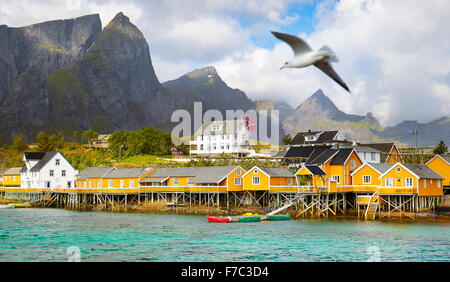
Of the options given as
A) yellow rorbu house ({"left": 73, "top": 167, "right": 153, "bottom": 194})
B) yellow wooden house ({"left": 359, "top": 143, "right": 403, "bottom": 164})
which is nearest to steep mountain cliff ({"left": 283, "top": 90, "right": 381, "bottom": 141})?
yellow wooden house ({"left": 359, "top": 143, "right": 403, "bottom": 164})

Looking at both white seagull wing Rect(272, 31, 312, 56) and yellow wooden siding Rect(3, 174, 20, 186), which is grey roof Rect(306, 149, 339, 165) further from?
yellow wooden siding Rect(3, 174, 20, 186)

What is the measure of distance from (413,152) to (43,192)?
55266 mm

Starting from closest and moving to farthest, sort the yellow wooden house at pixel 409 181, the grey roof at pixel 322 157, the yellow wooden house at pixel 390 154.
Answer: the yellow wooden house at pixel 409 181 < the grey roof at pixel 322 157 < the yellow wooden house at pixel 390 154

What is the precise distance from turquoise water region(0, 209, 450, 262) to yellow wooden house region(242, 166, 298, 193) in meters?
9.09

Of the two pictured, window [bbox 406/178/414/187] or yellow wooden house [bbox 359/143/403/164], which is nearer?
window [bbox 406/178/414/187]

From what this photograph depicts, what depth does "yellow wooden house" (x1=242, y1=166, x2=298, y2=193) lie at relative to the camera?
191 feet

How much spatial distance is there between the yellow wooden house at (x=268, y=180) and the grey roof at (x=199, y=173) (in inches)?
106

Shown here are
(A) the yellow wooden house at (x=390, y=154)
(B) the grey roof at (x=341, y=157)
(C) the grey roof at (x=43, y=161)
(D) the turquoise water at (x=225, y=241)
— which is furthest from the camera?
(C) the grey roof at (x=43, y=161)

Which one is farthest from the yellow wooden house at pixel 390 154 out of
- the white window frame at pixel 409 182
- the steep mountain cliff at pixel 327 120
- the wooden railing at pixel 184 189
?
the steep mountain cliff at pixel 327 120

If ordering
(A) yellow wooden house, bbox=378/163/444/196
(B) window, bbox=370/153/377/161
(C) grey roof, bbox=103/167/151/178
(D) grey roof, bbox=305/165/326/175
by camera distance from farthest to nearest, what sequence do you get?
(C) grey roof, bbox=103/167/151/178, (B) window, bbox=370/153/377/161, (D) grey roof, bbox=305/165/326/175, (A) yellow wooden house, bbox=378/163/444/196

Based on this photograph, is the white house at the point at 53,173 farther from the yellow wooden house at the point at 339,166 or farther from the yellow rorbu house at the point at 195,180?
the yellow wooden house at the point at 339,166

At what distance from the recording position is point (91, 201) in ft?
252

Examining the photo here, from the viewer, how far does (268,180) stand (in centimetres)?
5872

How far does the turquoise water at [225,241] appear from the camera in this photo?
2991 cm
